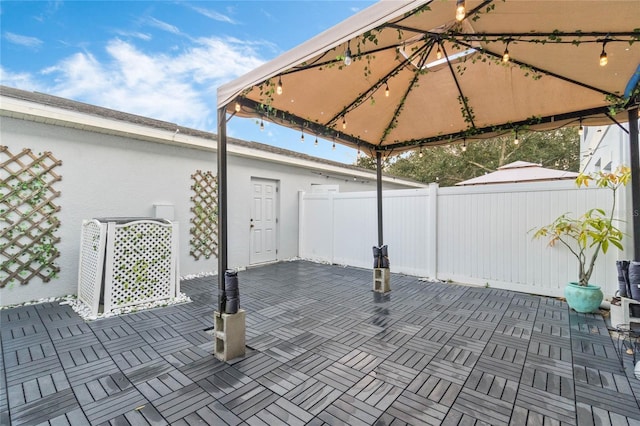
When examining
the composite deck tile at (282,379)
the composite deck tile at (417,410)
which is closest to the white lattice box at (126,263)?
the composite deck tile at (282,379)

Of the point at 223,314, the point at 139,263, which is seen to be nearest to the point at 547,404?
the point at 223,314

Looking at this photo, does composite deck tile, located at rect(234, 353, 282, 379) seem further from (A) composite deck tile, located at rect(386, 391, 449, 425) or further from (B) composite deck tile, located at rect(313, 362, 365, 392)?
(A) composite deck tile, located at rect(386, 391, 449, 425)

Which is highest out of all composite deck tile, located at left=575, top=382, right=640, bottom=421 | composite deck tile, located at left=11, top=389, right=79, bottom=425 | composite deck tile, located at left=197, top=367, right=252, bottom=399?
composite deck tile, located at left=575, top=382, right=640, bottom=421

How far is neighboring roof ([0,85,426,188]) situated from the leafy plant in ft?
18.4

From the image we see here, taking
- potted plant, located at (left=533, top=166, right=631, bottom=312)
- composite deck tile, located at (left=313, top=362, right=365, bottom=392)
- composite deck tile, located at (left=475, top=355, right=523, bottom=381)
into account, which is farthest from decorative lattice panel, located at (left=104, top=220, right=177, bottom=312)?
potted plant, located at (left=533, top=166, right=631, bottom=312)

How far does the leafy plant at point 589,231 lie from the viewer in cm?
341

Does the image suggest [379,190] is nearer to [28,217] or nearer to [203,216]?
[203,216]

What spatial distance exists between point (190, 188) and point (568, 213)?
21.0 feet

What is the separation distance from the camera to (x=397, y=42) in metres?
2.76

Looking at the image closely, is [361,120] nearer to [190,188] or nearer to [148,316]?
[190,188]

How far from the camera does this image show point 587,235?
3648 millimetres

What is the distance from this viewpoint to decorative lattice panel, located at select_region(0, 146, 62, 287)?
3.82 meters

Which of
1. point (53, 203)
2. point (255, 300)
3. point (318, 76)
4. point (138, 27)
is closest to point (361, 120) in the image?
point (318, 76)

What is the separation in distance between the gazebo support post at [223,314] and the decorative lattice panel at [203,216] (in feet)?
10.4
